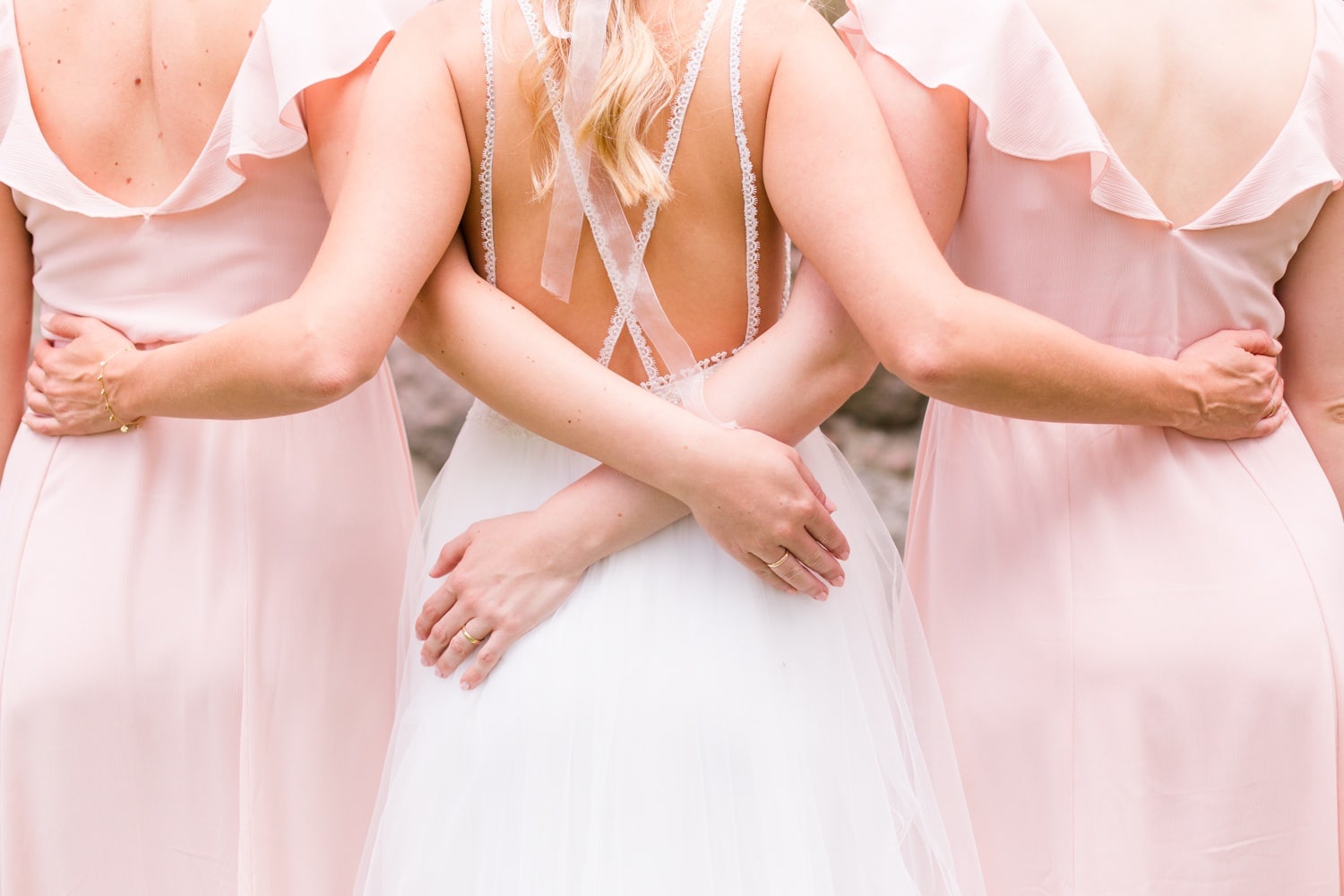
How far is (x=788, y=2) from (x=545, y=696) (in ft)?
3.06

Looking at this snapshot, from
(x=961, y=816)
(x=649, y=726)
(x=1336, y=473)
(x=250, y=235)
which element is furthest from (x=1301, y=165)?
(x=250, y=235)

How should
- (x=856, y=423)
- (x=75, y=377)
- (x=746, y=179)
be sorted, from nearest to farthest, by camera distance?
1. (x=746, y=179)
2. (x=75, y=377)
3. (x=856, y=423)

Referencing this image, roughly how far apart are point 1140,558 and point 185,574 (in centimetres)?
144

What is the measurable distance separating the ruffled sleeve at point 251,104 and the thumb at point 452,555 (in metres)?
0.63

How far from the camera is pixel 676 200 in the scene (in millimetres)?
1792

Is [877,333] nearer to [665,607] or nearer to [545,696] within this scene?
[665,607]

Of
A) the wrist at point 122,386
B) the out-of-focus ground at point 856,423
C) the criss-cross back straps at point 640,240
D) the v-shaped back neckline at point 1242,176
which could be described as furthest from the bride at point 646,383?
the out-of-focus ground at point 856,423

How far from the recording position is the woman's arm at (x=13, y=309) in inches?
84.1

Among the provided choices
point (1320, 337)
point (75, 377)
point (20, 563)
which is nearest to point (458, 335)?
point (75, 377)

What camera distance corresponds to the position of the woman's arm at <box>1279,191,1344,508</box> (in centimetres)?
201

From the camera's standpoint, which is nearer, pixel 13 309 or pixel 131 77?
pixel 131 77

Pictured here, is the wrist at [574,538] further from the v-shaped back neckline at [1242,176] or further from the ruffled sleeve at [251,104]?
the v-shaped back neckline at [1242,176]

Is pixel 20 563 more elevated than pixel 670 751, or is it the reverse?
pixel 670 751

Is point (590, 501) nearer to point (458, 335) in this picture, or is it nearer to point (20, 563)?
point (458, 335)
